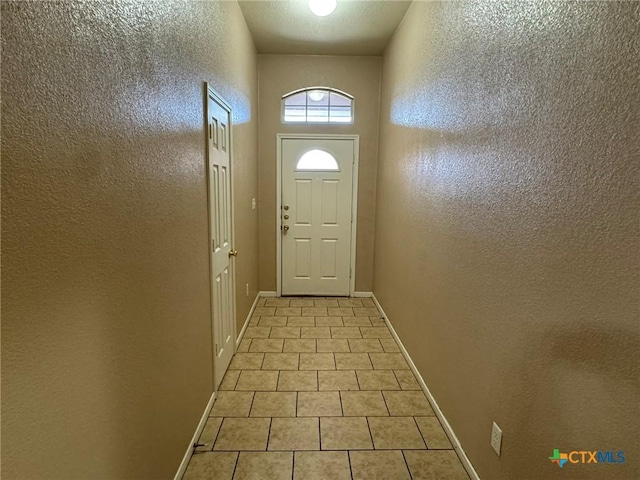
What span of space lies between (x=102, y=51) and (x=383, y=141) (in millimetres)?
3391

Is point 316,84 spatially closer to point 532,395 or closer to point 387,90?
point 387,90

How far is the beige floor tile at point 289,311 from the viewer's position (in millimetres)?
4051

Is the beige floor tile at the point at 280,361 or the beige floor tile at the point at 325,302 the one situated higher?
the beige floor tile at the point at 325,302

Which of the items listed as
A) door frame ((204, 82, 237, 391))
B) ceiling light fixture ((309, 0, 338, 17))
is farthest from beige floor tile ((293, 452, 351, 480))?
ceiling light fixture ((309, 0, 338, 17))

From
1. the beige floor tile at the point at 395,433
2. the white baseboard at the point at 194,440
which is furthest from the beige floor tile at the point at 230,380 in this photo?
the beige floor tile at the point at 395,433

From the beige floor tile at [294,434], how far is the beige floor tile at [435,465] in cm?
51

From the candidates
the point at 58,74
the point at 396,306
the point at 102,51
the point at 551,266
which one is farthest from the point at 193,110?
the point at 396,306

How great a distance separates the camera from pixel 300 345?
325 centimetres

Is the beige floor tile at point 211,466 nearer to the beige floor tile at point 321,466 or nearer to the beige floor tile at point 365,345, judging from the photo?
the beige floor tile at point 321,466

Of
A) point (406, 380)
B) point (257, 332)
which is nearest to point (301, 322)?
point (257, 332)

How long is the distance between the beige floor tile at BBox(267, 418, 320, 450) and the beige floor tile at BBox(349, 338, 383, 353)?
41.9 inches

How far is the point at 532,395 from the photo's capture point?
131cm

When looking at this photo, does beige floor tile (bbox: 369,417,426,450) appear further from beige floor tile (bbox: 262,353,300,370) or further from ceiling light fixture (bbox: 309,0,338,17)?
ceiling light fixture (bbox: 309,0,338,17)

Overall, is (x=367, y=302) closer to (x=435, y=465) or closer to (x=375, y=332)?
(x=375, y=332)
